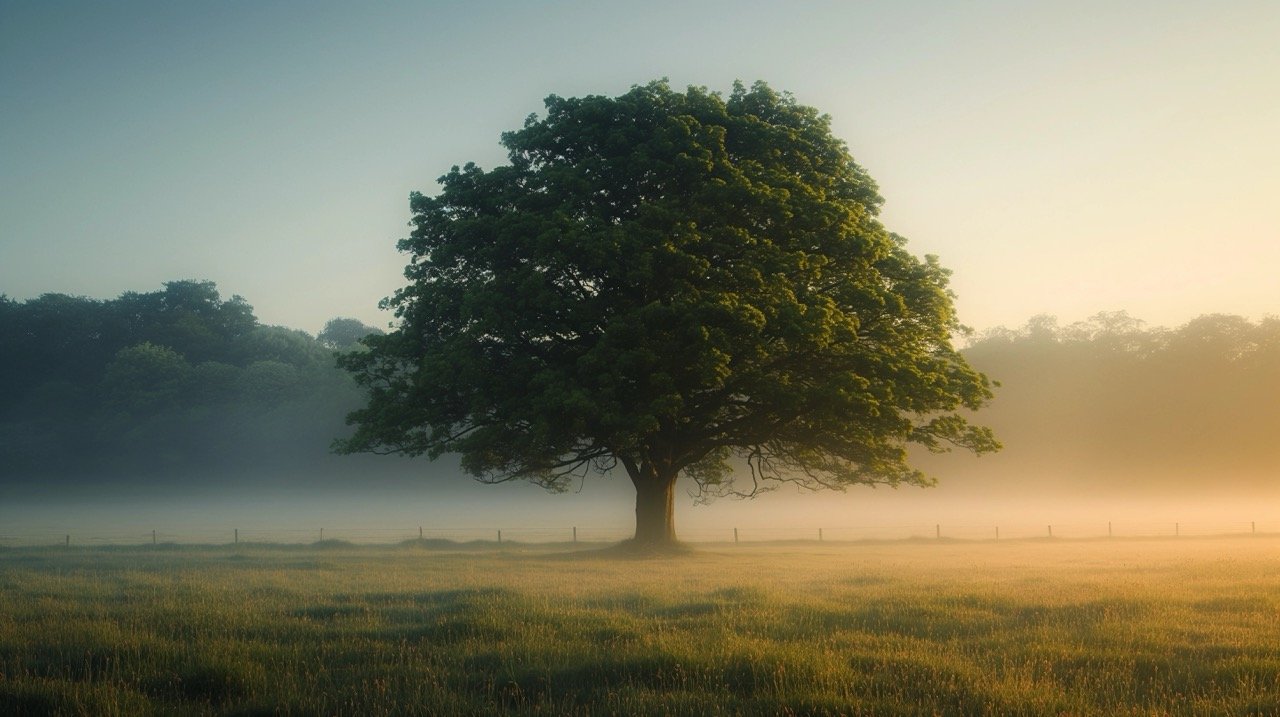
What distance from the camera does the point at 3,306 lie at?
402ft

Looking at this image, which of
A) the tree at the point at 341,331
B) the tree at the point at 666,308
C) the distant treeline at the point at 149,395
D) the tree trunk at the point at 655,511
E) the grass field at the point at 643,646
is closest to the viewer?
the grass field at the point at 643,646

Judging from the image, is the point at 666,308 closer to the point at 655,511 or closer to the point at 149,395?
A: the point at 655,511

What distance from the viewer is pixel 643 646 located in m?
12.5

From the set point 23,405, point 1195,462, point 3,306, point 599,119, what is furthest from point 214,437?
point 1195,462

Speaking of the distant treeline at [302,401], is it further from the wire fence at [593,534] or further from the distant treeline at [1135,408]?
the wire fence at [593,534]

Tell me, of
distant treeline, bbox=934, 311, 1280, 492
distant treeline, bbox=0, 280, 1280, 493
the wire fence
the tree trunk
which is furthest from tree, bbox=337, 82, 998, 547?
distant treeline, bbox=934, 311, 1280, 492

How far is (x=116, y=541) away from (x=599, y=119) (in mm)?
34886

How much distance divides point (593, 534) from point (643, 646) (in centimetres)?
4845

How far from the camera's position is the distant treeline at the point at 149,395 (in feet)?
356

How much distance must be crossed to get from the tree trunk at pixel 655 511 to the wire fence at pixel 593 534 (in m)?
13.1

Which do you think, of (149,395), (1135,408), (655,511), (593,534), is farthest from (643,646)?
(1135,408)

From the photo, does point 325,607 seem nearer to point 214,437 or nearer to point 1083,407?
point 214,437

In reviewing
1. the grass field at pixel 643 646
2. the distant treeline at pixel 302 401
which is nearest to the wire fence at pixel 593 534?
the grass field at pixel 643 646

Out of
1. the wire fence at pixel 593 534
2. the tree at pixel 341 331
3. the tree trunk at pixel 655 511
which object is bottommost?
the wire fence at pixel 593 534
